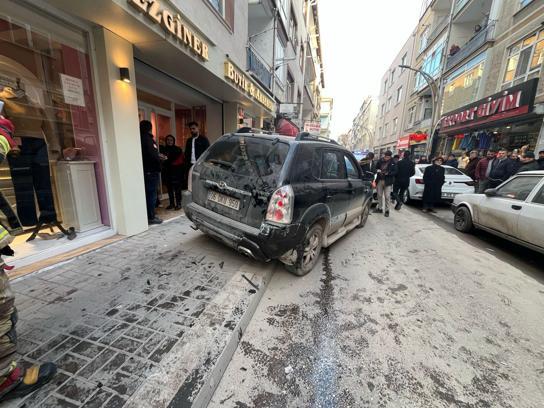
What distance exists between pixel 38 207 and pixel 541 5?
17.8 metres

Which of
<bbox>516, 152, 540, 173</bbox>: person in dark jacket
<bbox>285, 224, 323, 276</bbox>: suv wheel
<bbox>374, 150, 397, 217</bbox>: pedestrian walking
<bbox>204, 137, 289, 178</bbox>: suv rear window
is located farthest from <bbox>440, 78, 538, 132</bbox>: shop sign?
<bbox>204, 137, 289, 178</bbox>: suv rear window

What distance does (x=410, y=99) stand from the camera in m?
24.3

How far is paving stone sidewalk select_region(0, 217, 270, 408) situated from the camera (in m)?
1.57

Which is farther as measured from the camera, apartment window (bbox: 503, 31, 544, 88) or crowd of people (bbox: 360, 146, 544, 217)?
apartment window (bbox: 503, 31, 544, 88)

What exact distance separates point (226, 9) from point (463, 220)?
8157 millimetres

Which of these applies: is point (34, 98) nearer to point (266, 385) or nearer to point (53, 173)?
point (53, 173)

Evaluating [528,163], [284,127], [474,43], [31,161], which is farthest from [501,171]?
[31,161]

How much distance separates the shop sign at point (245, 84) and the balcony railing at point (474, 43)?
1271 centimetres

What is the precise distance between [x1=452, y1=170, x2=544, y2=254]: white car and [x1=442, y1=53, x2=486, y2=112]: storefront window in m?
12.4

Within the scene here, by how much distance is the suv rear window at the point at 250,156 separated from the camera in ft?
9.64

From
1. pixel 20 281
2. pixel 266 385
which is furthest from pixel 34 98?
pixel 266 385

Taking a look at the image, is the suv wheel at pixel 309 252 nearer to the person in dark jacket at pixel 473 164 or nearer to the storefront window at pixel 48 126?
the storefront window at pixel 48 126

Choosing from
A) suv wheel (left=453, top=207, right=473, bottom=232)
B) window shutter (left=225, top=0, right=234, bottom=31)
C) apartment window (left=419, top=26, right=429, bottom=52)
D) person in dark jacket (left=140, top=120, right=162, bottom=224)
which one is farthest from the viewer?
apartment window (left=419, top=26, right=429, bottom=52)

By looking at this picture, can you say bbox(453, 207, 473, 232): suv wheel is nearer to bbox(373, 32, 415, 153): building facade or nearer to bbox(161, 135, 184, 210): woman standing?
bbox(161, 135, 184, 210): woman standing
